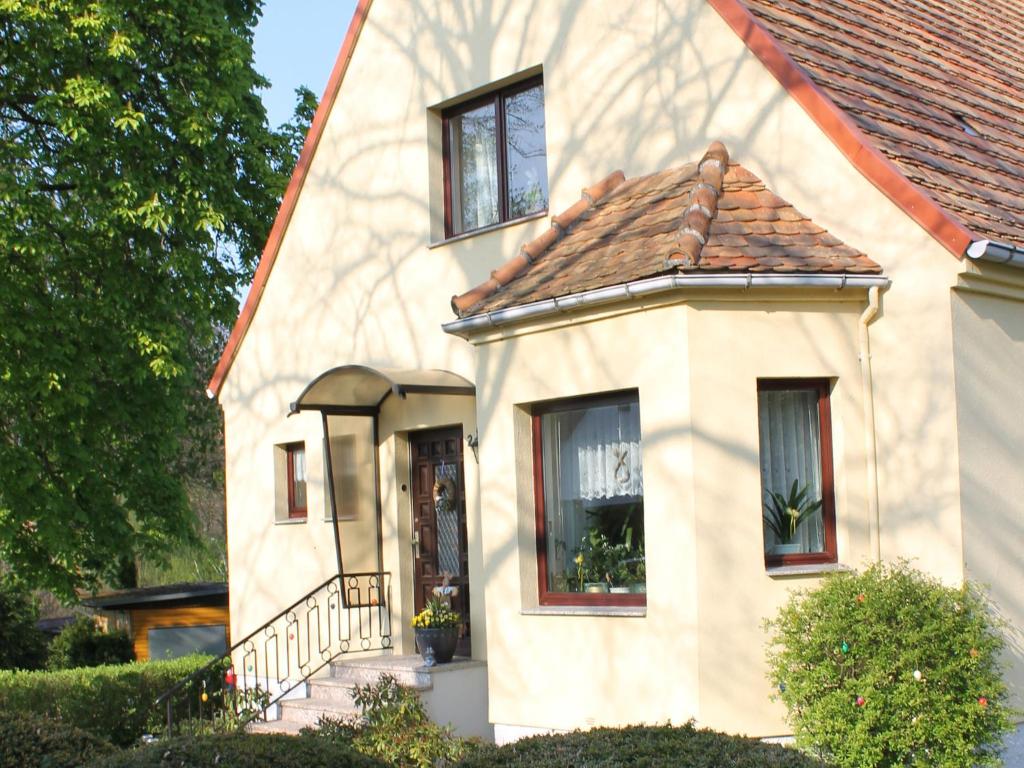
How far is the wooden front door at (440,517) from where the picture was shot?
12789 millimetres

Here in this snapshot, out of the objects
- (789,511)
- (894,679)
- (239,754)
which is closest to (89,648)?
(239,754)

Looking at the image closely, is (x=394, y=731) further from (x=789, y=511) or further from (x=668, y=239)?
(x=668, y=239)

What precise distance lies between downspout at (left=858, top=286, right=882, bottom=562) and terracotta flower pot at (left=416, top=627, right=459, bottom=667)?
420cm

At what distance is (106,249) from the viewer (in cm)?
1717

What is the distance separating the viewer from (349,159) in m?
14.1

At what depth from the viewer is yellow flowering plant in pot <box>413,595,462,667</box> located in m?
11.9

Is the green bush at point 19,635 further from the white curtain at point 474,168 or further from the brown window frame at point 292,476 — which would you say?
the white curtain at point 474,168

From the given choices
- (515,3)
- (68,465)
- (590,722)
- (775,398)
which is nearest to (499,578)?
(590,722)

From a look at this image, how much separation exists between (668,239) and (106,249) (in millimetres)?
10065

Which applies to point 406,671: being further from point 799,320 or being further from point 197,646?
point 197,646

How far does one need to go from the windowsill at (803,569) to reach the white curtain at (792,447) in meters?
0.18

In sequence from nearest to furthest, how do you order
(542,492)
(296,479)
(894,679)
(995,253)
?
(894,679), (995,253), (542,492), (296,479)

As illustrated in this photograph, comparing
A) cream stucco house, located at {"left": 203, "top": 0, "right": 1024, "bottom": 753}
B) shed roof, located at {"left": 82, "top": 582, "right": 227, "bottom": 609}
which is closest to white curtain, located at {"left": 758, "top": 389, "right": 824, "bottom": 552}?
cream stucco house, located at {"left": 203, "top": 0, "right": 1024, "bottom": 753}

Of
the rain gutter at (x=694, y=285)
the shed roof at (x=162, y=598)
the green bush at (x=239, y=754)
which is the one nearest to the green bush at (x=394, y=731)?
the green bush at (x=239, y=754)
